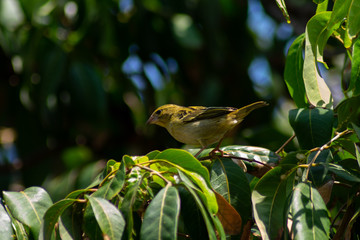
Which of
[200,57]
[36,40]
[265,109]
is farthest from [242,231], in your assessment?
[200,57]

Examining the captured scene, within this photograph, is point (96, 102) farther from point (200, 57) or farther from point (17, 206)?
point (17, 206)

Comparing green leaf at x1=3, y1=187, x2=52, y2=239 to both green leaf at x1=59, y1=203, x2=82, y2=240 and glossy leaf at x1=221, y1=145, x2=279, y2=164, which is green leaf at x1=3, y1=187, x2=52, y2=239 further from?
glossy leaf at x1=221, y1=145, x2=279, y2=164

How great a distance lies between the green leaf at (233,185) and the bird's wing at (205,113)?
1891 millimetres

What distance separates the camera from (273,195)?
2582 mm

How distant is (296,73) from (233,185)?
93 centimetres

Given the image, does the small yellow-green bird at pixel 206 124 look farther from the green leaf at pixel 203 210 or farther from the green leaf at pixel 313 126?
the green leaf at pixel 203 210

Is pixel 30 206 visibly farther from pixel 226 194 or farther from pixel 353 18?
pixel 353 18

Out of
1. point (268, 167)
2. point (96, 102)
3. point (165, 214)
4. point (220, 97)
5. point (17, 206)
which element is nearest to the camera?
point (165, 214)

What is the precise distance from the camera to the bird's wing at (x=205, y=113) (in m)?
4.80

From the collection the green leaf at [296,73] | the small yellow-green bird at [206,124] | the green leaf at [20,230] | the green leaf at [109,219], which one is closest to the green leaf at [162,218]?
the green leaf at [109,219]

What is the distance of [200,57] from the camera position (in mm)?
8125

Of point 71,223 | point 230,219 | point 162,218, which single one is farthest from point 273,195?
point 71,223

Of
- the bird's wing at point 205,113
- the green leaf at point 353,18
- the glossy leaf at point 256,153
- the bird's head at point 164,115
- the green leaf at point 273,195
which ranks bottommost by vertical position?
the bird's head at point 164,115

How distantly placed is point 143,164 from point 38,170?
17.3 feet
